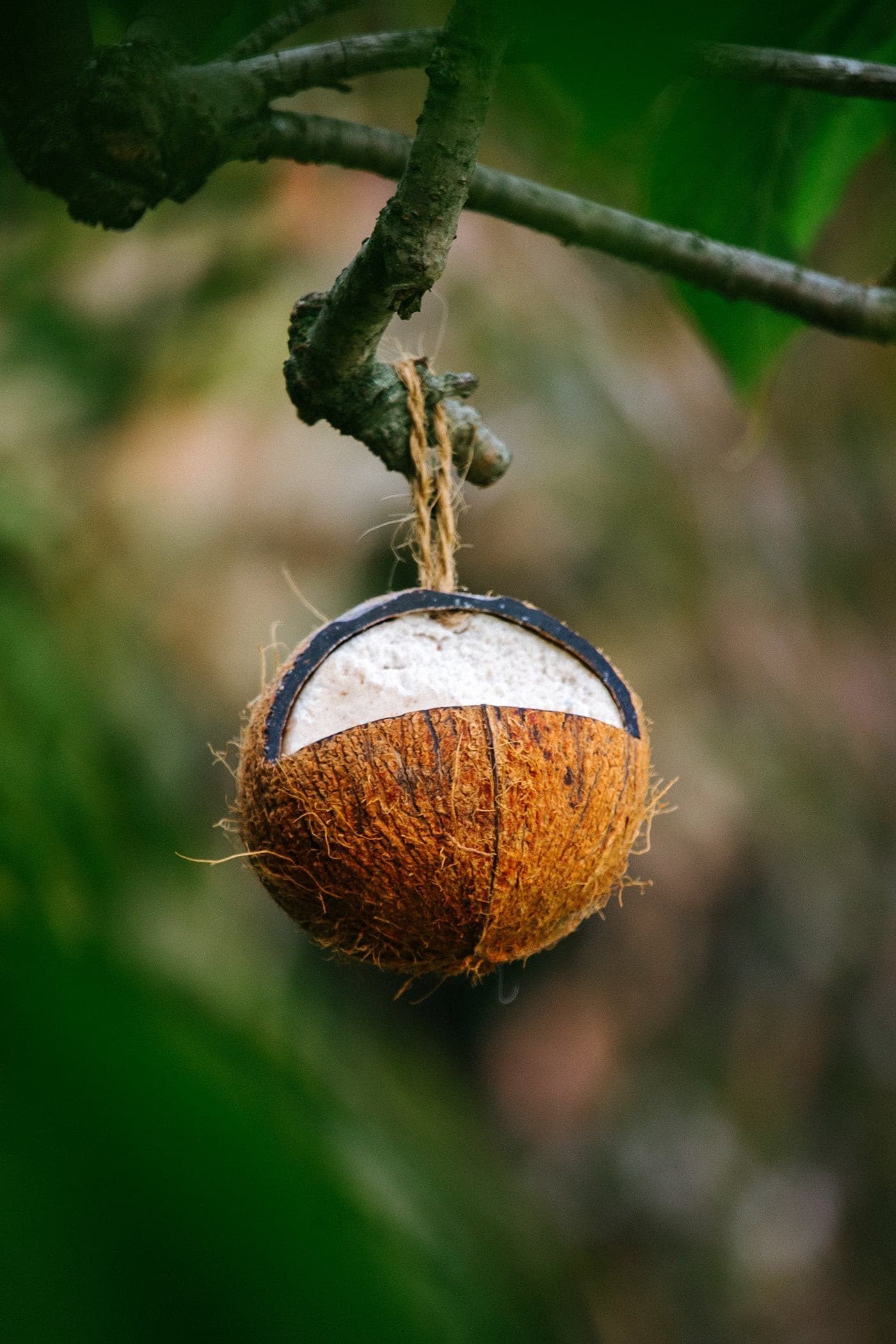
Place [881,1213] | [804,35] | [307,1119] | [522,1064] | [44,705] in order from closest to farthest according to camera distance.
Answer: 1. [307,1119]
2. [804,35]
3. [44,705]
4. [522,1064]
5. [881,1213]

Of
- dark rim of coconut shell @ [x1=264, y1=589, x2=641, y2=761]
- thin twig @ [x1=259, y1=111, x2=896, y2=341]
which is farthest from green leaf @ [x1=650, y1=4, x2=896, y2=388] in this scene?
dark rim of coconut shell @ [x1=264, y1=589, x2=641, y2=761]

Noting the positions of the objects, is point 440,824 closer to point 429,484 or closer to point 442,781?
point 442,781

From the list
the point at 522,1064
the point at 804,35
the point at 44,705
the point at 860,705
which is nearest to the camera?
the point at 804,35

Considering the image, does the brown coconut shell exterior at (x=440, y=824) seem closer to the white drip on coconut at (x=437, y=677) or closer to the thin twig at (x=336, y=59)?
the white drip on coconut at (x=437, y=677)

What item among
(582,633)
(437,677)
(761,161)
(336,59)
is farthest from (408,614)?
(582,633)

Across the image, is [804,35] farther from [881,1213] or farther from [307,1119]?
[881,1213]

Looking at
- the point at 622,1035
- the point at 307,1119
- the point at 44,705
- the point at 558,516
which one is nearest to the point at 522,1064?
the point at 622,1035

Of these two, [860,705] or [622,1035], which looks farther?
[860,705]
